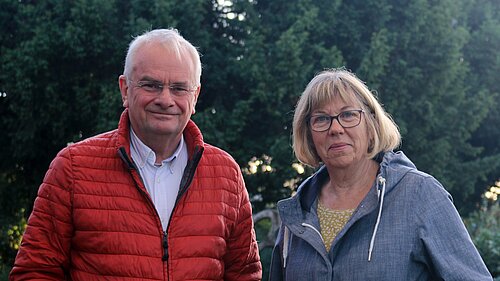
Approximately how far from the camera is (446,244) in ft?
8.30

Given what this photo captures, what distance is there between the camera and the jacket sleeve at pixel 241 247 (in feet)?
9.38

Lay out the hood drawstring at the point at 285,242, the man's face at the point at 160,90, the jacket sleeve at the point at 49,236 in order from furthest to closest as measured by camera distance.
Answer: the hood drawstring at the point at 285,242
the man's face at the point at 160,90
the jacket sleeve at the point at 49,236

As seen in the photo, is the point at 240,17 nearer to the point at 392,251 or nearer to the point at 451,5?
the point at 451,5

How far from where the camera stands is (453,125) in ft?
36.8

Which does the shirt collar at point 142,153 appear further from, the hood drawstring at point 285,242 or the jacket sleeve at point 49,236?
the hood drawstring at point 285,242

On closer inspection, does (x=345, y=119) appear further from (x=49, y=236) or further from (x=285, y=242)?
(x=49, y=236)

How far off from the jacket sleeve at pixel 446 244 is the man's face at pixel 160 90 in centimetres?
108

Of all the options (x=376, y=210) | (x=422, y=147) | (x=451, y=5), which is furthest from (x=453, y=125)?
(x=376, y=210)

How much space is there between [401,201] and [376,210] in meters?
0.12

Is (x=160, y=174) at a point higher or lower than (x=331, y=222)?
higher

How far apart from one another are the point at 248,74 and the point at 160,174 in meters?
6.57

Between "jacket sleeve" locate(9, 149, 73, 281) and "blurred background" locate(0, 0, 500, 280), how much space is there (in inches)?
216

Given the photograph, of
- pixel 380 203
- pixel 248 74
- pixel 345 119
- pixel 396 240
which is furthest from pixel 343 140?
pixel 248 74

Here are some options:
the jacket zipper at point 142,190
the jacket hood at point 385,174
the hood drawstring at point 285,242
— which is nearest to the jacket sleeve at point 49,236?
the jacket zipper at point 142,190
